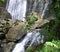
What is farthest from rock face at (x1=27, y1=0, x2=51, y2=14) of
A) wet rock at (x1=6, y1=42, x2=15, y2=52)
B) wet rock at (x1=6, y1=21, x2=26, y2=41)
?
wet rock at (x1=6, y1=42, x2=15, y2=52)

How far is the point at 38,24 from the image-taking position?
11789 mm

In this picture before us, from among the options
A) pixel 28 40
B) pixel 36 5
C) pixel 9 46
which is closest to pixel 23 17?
pixel 36 5

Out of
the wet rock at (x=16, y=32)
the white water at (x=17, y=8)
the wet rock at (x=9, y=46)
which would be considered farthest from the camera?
the white water at (x=17, y=8)

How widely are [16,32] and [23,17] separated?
7.20 ft

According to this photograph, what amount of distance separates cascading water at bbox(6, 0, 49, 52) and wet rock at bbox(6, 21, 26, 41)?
303 mm

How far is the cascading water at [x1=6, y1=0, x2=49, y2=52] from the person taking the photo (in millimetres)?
11258

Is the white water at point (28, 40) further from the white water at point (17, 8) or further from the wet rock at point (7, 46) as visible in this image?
the white water at point (17, 8)

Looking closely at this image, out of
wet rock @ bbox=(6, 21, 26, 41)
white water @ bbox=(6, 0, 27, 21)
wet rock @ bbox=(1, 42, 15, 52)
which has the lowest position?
wet rock @ bbox=(1, 42, 15, 52)

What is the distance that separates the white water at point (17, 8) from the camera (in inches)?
653

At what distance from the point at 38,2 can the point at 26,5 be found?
1956 millimetres

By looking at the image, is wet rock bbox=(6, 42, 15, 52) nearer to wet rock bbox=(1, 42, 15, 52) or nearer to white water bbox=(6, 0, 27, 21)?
wet rock bbox=(1, 42, 15, 52)

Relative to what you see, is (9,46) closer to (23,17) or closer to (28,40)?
(28,40)

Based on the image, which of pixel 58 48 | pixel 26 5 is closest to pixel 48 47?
pixel 58 48

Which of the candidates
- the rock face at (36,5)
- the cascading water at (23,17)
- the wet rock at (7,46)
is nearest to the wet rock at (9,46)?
the wet rock at (7,46)
